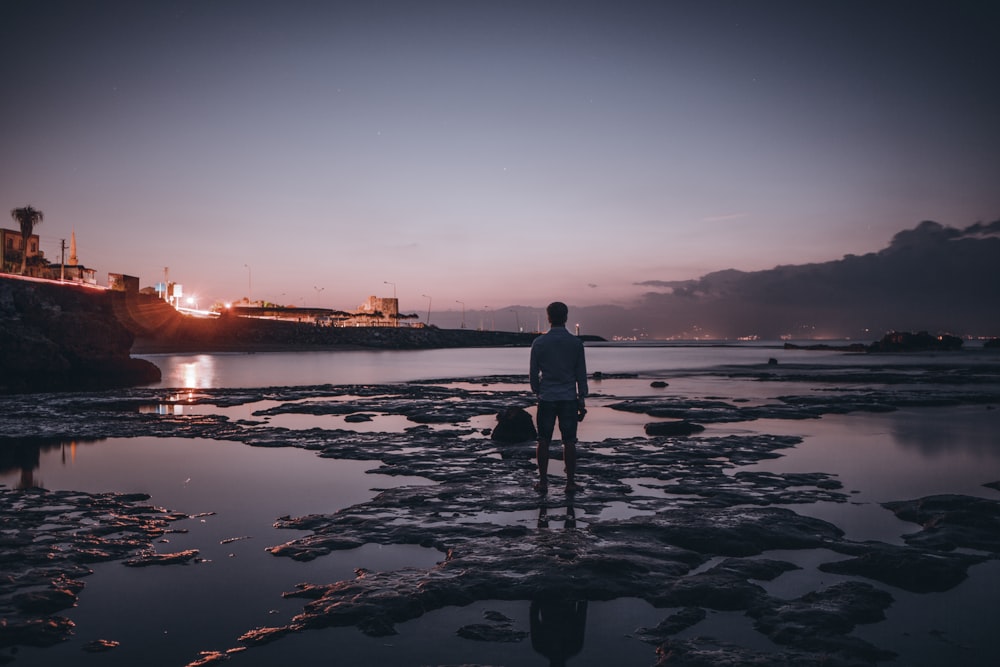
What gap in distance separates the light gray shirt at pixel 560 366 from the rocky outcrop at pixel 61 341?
106 ft

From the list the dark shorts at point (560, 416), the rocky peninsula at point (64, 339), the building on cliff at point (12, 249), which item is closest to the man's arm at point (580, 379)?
the dark shorts at point (560, 416)

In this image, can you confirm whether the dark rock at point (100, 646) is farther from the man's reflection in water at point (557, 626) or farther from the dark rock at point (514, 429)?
the dark rock at point (514, 429)

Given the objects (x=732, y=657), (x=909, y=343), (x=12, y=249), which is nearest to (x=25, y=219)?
(x=12, y=249)

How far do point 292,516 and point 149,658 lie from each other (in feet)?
12.5

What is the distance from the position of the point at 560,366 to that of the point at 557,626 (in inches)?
184

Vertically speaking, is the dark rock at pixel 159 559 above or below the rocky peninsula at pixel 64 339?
below

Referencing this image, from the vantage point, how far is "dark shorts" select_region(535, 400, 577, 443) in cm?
894

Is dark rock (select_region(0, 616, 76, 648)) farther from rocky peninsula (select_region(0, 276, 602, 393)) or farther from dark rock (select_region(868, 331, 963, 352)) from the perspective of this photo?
dark rock (select_region(868, 331, 963, 352))

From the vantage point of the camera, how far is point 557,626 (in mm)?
4582

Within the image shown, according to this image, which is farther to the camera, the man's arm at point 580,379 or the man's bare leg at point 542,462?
the man's bare leg at point 542,462

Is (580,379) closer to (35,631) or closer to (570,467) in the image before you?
(570,467)

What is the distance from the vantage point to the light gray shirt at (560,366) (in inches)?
347

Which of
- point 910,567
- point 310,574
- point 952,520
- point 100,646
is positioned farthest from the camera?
point 952,520

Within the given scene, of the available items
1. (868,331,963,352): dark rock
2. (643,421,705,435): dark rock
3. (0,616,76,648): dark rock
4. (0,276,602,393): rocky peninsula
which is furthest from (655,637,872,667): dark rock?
(868,331,963,352): dark rock
